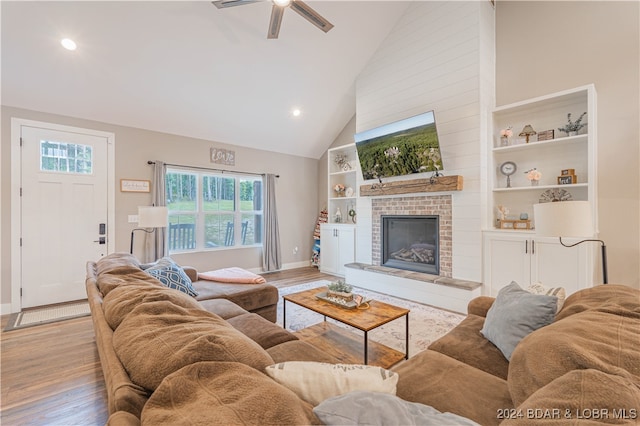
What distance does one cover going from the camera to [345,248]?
17.5ft

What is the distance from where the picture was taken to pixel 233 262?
543cm

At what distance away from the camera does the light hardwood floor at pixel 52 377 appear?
5.81ft

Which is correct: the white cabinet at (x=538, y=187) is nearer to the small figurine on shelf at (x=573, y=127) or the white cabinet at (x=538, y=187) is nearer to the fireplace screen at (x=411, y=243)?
the small figurine on shelf at (x=573, y=127)

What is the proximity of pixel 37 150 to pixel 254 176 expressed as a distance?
3104 millimetres

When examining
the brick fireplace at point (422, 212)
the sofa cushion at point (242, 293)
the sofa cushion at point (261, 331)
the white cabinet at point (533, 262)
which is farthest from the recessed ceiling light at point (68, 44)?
the white cabinet at point (533, 262)

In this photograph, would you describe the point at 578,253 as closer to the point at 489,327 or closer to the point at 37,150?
the point at 489,327

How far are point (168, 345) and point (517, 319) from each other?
166 cm

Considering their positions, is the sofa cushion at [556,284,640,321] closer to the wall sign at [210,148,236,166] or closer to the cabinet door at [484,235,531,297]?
the cabinet door at [484,235,531,297]

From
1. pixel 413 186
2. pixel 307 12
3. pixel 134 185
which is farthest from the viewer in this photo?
pixel 134 185

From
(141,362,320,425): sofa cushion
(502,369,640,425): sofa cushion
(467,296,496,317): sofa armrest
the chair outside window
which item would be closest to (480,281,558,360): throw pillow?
(467,296,496,317): sofa armrest

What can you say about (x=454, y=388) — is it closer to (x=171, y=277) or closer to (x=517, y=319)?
(x=517, y=319)

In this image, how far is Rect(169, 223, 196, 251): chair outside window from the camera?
4754 millimetres

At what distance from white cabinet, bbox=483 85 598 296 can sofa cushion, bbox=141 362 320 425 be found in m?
3.47

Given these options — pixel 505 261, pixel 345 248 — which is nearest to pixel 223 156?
pixel 345 248
